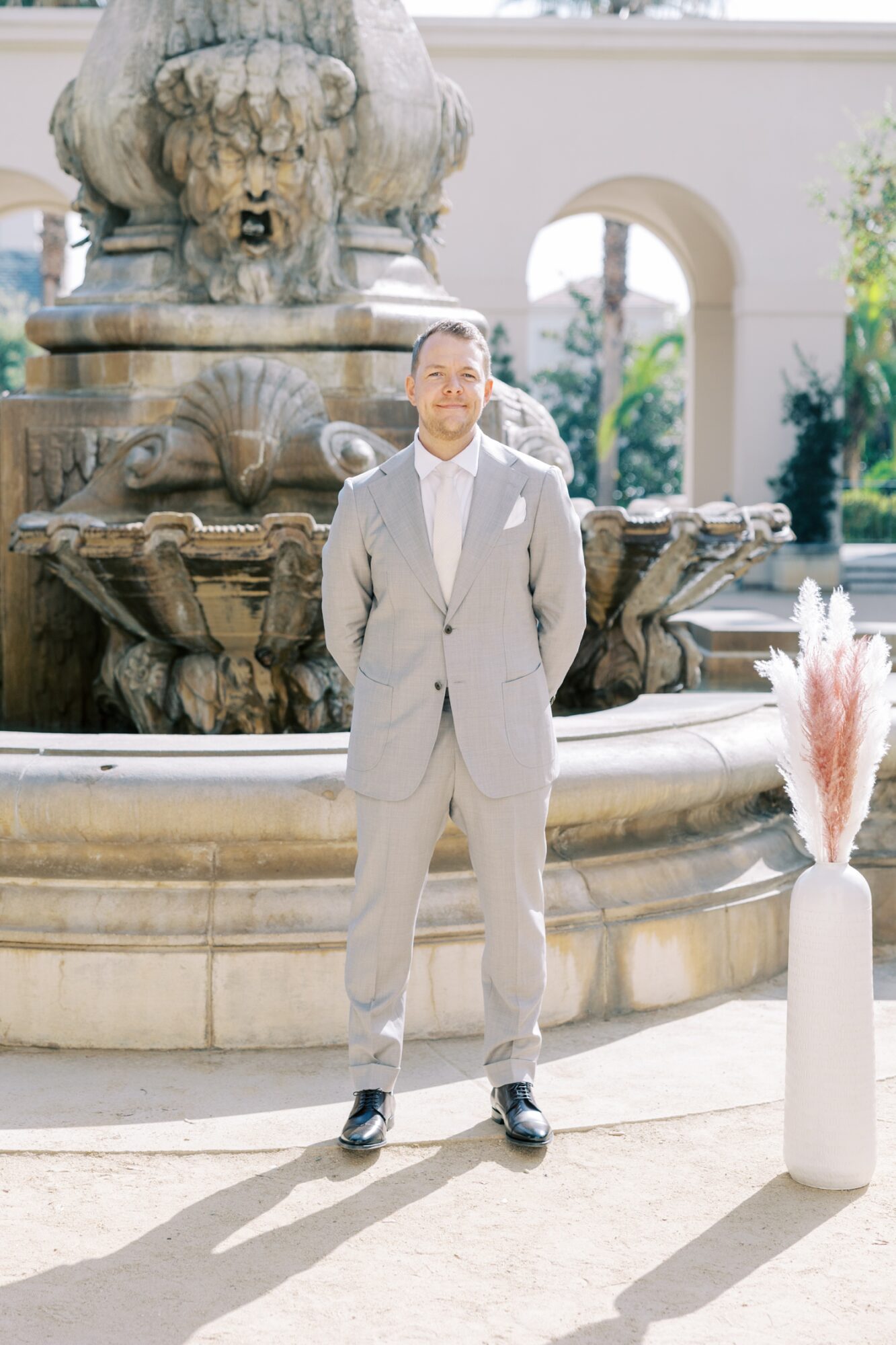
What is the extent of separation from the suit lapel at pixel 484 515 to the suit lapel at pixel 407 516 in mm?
50

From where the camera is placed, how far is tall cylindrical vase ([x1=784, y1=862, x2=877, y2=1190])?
322 centimetres

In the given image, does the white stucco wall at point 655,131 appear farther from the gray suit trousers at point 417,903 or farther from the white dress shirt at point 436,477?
the gray suit trousers at point 417,903

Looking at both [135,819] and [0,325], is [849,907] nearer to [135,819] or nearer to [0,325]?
[135,819]

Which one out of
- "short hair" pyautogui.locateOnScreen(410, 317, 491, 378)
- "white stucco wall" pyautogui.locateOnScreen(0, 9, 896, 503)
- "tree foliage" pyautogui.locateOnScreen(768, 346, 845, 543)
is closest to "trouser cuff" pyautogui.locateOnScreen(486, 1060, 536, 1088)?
"short hair" pyautogui.locateOnScreen(410, 317, 491, 378)

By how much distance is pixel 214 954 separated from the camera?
403 cm

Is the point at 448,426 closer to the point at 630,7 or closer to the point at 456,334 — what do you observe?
the point at 456,334

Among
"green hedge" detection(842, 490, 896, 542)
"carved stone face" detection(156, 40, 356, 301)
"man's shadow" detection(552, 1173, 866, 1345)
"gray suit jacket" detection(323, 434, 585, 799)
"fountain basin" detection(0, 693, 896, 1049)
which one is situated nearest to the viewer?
"man's shadow" detection(552, 1173, 866, 1345)

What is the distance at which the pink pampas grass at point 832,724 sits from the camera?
10.7 ft

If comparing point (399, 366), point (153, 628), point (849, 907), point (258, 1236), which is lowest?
point (258, 1236)

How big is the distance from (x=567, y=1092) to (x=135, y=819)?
1223 mm

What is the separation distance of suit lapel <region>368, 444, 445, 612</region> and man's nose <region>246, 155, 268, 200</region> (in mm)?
2847

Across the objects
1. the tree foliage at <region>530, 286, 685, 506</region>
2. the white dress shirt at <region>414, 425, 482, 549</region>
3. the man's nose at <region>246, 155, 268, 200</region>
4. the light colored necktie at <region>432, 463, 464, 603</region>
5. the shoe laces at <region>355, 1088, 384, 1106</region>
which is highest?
the tree foliage at <region>530, 286, 685, 506</region>

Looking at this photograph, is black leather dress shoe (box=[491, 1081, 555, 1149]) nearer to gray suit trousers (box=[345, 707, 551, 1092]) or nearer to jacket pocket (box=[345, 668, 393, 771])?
gray suit trousers (box=[345, 707, 551, 1092])

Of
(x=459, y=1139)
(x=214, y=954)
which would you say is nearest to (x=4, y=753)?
(x=214, y=954)
